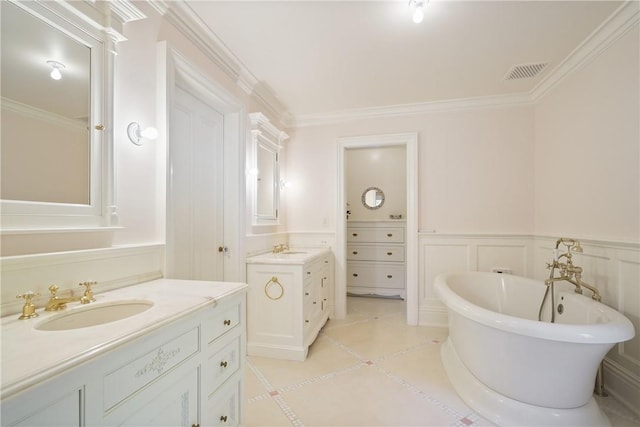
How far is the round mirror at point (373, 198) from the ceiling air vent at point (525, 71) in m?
2.49

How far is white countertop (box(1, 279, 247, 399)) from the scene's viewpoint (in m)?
0.59

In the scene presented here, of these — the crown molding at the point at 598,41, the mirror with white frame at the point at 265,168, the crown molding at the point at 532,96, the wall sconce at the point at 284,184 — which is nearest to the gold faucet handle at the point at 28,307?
the mirror with white frame at the point at 265,168

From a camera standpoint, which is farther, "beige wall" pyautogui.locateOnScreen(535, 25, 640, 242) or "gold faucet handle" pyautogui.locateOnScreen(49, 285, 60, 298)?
"beige wall" pyautogui.locateOnScreen(535, 25, 640, 242)

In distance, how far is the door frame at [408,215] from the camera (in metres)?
3.27

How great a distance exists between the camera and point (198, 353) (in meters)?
1.11

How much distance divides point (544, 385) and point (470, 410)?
46 centimetres

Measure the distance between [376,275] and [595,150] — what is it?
3.06 m

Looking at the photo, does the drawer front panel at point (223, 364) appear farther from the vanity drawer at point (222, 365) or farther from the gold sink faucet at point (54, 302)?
the gold sink faucet at point (54, 302)

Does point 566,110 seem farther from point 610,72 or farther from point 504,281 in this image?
point 504,281

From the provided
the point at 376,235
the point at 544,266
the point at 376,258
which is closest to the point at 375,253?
the point at 376,258

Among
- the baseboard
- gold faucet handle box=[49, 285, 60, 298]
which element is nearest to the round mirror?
the baseboard

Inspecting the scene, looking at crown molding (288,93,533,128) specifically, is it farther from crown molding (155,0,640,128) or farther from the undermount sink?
the undermount sink

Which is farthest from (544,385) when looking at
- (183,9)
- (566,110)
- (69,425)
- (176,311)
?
(183,9)

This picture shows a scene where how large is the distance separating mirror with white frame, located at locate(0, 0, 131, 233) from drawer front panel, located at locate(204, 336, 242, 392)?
0.81 m
